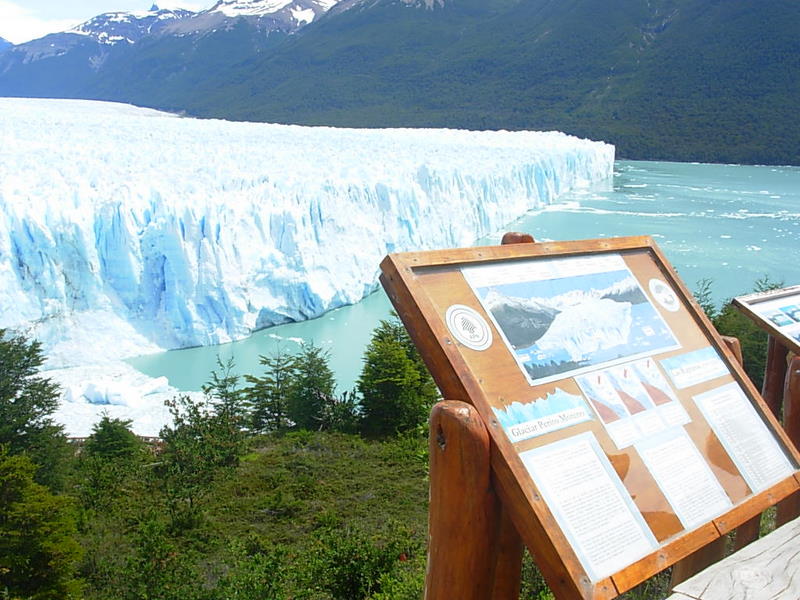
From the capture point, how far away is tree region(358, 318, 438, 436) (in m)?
8.06

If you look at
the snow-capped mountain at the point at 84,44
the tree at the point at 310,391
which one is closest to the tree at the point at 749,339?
the tree at the point at 310,391

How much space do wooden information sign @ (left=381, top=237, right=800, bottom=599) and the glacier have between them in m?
7.48

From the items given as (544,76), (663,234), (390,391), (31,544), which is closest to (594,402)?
(31,544)

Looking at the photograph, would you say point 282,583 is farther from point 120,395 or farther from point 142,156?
point 142,156

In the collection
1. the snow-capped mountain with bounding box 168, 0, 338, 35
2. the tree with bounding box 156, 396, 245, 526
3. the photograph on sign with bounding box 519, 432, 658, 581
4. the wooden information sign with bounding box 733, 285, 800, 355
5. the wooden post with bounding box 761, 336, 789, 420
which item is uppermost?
the photograph on sign with bounding box 519, 432, 658, 581

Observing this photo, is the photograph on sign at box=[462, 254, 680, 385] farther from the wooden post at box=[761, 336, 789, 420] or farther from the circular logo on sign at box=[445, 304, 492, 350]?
the wooden post at box=[761, 336, 789, 420]

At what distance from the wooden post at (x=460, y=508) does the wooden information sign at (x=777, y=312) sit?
3.89 ft

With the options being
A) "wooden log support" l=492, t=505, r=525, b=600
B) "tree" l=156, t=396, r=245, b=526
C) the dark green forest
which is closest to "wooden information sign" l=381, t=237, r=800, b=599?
"wooden log support" l=492, t=505, r=525, b=600

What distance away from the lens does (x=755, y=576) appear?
1406mm

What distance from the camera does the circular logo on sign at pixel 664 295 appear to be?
1.84m

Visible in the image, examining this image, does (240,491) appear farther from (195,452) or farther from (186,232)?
(186,232)

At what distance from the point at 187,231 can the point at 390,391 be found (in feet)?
12.3

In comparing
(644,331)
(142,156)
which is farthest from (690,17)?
(644,331)

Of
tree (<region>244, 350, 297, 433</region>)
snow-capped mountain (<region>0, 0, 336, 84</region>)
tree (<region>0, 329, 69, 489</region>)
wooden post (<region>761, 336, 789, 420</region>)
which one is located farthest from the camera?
snow-capped mountain (<region>0, 0, 336, 84</region>)
